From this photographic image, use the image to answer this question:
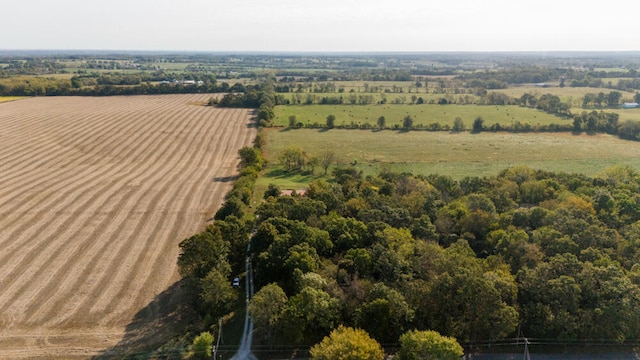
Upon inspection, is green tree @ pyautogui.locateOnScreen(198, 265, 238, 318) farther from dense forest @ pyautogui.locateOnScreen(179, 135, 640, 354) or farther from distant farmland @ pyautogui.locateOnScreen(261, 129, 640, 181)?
distant farmland @ pyautogui.locateOnScreen(261, 129, 640, 181)

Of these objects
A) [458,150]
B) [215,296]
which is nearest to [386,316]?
[215,296]

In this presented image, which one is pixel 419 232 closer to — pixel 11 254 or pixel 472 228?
pixel 472 228

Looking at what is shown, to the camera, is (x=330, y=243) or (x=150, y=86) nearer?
(x=330, y=243)

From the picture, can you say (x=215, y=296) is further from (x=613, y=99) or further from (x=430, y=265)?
(x=613, y=99)

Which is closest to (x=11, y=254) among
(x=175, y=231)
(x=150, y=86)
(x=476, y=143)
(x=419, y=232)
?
(x=175, y=231)

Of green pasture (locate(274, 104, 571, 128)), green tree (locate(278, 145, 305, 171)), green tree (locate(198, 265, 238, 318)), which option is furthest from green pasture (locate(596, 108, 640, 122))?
green tree (locate(198, 265, 238, 318))
